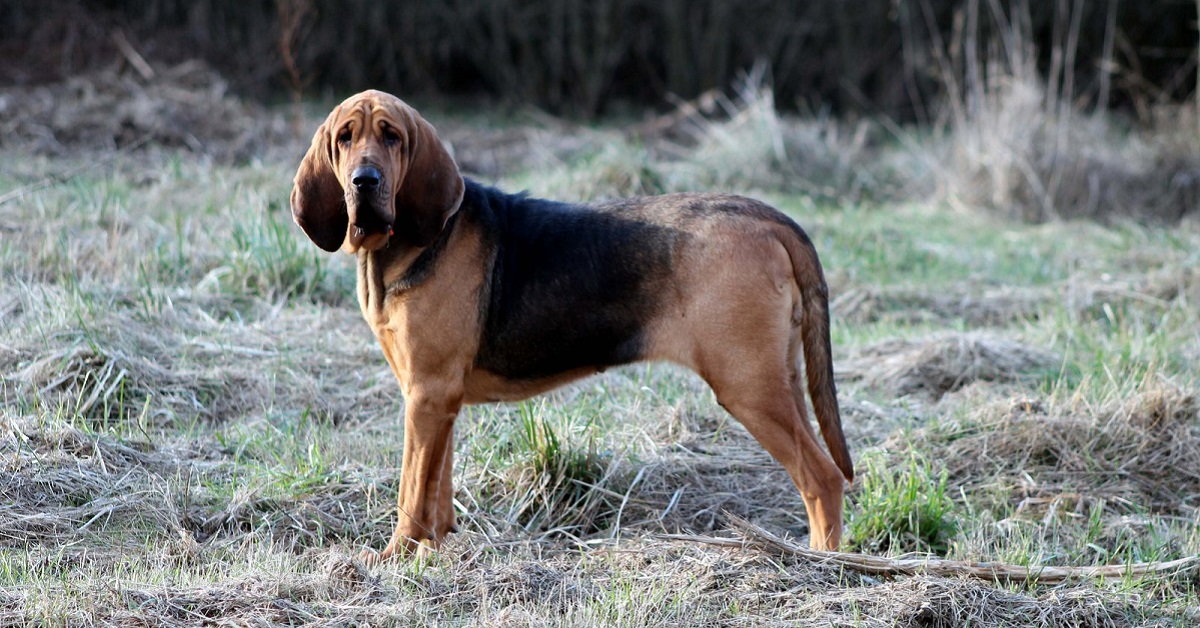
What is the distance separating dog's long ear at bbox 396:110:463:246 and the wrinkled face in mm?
32

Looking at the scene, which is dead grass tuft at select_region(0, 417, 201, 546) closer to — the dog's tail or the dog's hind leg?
the dog's hind leg

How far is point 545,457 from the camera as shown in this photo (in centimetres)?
516

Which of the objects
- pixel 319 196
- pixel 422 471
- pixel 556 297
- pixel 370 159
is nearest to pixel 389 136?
pixel 370 159

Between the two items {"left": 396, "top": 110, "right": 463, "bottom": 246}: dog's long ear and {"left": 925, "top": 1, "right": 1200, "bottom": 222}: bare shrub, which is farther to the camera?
{"left": 925, "top": 1, "right": 1200, "bottom": 222}: bare shrub

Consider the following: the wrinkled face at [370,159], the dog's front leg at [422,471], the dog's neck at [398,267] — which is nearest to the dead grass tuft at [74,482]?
the dog's front leg at [422,471]

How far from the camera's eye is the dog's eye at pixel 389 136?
171 inches

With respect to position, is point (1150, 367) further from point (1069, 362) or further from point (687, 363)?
point (687, 363)

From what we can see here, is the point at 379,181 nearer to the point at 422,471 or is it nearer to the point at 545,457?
the point at 422,471

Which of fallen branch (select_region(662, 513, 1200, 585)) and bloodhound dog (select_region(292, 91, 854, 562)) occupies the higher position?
bloodhound dog (select_region(292, 91, 854, 562))

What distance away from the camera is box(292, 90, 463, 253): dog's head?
428cm

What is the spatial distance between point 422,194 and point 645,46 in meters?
12.5

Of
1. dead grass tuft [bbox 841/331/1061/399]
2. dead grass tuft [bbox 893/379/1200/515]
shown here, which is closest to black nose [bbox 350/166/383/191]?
dead grass tuft [bbox 893/379/1200/515]

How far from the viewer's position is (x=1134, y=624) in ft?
13.5

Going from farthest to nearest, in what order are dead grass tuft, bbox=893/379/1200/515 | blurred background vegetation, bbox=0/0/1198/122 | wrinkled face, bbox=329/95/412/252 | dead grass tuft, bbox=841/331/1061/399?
blurred background vegetation, bbox=0/0/1198/122, dead grass tuft, bbox=841/331/1061/399, dead grass tuft, bbox=893/379/1200/515, wrinkled face, bbox=329/95/412/252
